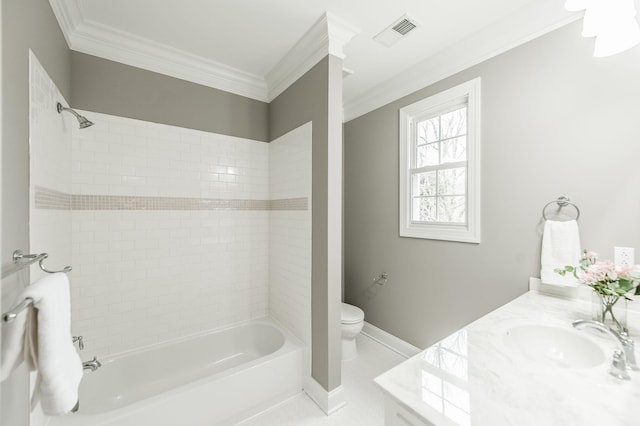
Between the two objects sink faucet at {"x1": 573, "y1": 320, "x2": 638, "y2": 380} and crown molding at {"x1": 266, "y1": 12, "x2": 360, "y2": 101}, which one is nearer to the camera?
sink faucet at {"x1": 573, "y1": 320, "x2": 638, "y2": 380}

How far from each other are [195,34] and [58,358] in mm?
2039

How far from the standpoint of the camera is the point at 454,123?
2.11 meters

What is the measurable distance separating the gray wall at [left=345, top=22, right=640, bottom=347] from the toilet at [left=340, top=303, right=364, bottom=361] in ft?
1.25

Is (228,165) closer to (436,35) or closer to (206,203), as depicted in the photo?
(206,203)

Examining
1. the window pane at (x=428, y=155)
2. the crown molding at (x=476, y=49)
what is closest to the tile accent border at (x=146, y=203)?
the window pane at (x=428, y=155)

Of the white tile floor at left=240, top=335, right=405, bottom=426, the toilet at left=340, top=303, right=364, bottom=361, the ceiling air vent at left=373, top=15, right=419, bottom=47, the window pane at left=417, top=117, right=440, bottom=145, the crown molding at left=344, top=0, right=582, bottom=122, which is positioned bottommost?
the white tile floor at left=240, top=335, right=405, bottom=426

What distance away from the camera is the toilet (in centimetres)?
227

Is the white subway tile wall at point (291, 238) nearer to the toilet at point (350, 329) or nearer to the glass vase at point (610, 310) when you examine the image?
the toilet at point (350, 329)

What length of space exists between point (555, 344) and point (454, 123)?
1647 mm

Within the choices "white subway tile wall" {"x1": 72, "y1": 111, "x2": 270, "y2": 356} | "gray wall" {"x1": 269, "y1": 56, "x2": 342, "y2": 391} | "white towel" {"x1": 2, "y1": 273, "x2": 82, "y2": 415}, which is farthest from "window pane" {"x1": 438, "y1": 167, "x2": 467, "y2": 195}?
"white towel" {"x1": 2, "y1": 273, "x2": 82, "y2": 415}

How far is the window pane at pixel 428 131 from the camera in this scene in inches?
88.1

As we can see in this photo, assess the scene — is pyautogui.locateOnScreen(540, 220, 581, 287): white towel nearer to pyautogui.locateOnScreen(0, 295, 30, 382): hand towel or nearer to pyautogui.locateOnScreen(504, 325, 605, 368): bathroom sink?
pyautogui.locateOnScreen(504, 325, 605, 368): bathroom sink

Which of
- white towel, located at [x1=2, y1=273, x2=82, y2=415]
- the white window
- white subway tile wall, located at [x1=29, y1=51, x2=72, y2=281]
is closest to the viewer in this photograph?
white towel, located at [x1=2, y1=273, x2=82, y2=415]

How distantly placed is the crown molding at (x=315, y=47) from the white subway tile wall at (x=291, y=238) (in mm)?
484
